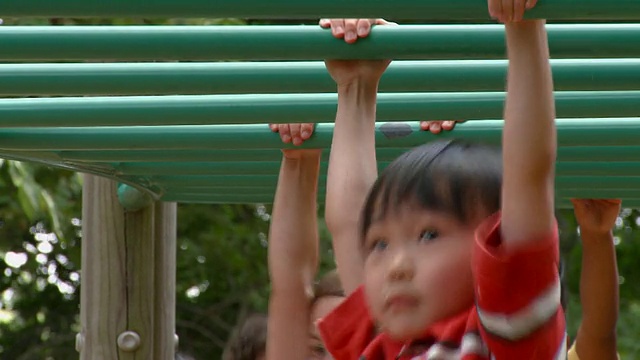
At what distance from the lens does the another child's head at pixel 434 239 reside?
71.8 inches

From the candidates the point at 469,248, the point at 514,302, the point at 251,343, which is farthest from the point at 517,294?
the point at 251,343

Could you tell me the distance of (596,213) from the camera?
3566 mm

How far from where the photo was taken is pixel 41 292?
10.2m

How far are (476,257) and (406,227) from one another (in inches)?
7.6

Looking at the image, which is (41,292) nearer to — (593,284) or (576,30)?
A: (593,284)

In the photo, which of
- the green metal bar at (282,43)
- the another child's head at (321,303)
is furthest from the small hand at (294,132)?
the green metal bar at (282,43)

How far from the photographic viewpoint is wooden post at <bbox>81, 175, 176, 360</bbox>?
4.08 metres

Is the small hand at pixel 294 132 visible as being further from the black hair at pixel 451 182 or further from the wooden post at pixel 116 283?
the wooden post at pixel 116 283

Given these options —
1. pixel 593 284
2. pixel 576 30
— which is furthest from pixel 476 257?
pixel 593 284

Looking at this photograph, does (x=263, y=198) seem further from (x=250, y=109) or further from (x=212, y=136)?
(x=250, y=109)

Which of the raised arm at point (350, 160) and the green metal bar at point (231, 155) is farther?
the green metal bar at point (231, 155)

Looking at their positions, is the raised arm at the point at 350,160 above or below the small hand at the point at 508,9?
below

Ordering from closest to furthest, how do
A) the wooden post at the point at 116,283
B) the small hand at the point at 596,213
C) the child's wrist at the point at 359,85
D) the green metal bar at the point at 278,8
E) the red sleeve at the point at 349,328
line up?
the green metal bar at the point at 278,8, the red sleeve at the point at 349,328, the child's wrist at the point at 359,85, the small hand at the point at 596,213, the wooden post at the point at 116,283

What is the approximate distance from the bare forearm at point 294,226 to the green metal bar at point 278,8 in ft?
3.10
